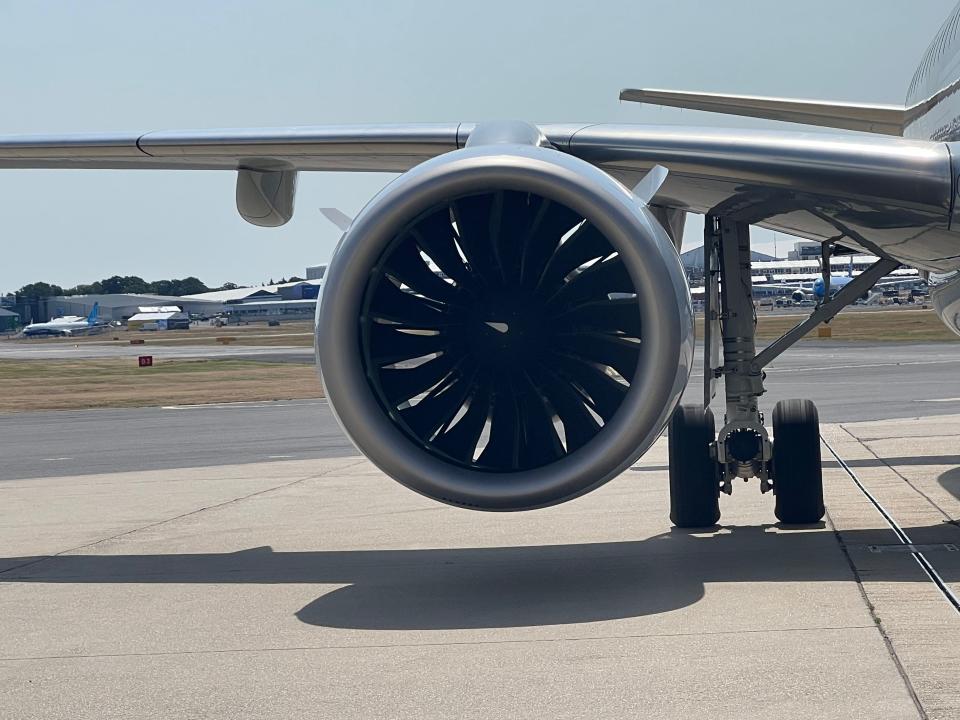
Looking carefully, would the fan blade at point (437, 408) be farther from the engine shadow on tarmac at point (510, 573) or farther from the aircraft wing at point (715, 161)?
the aircraft wing at point (715, 161)

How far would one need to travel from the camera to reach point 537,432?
7277 mm

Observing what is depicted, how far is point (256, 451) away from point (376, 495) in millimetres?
5641

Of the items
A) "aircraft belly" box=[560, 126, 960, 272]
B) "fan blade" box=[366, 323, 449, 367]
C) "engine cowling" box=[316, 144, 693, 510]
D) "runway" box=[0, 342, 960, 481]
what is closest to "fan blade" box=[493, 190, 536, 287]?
"engine cowling" box=[316, 144, 693, 510]

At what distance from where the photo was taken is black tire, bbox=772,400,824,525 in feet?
30.3

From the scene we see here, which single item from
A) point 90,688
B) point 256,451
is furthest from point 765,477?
point 256,451

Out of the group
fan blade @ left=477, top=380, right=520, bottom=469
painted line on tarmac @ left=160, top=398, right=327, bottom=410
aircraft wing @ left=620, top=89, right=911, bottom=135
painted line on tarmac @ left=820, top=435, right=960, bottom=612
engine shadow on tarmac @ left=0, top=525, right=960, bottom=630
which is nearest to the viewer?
painted line on tarmac @ left=820, top=435, right=960, bottom=612

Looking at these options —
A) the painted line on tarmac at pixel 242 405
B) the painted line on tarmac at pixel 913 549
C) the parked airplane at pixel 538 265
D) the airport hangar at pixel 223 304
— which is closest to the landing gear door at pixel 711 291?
the parked airplane at pixel 538 265

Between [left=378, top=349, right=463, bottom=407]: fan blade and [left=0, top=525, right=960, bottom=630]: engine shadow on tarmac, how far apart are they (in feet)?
3.76

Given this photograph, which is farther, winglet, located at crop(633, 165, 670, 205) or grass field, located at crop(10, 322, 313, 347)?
grass field, located at crop(10, 322, 313, 347)

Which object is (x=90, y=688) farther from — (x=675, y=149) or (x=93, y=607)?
(x=675, y=149)

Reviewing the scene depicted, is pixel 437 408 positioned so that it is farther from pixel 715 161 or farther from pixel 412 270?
pixel 715 161

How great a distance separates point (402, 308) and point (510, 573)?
1.87m

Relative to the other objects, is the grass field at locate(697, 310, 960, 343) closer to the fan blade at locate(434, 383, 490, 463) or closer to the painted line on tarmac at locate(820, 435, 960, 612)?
the painted line on tarmac at locate(820, 435, 960, 612)

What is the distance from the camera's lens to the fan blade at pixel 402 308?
7262mm
